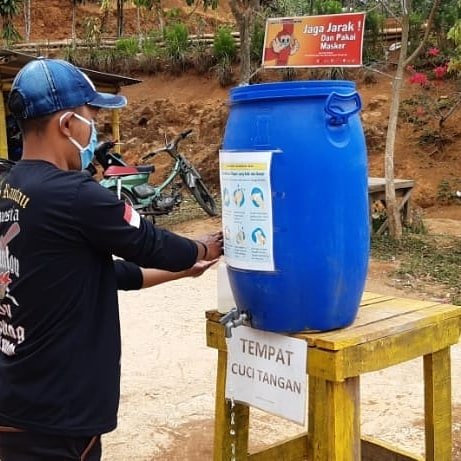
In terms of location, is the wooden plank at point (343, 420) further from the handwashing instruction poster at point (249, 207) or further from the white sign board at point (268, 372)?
the handwashing instruction poster at point (249, 207)

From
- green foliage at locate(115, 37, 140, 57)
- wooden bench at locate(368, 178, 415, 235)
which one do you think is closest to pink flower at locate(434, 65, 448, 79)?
wooden bench at locate(368, 178, 415, 235)

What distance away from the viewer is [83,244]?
1910 mm

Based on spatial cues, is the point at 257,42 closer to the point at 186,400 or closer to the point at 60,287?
the point at 186,400

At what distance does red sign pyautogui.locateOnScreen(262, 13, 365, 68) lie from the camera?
22.3 ft

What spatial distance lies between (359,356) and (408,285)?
4600 mm

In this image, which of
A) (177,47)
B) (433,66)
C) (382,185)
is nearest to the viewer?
(382,185)

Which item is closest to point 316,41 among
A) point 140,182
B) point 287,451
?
point 140,182

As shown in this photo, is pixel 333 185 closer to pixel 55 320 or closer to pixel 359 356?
pixel 359 356

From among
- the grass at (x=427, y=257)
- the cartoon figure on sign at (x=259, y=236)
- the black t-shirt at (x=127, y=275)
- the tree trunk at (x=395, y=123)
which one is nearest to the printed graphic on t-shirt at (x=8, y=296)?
the black t-shirt at (x=127, y=275)

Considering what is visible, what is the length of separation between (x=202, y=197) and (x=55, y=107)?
8178 millimetres

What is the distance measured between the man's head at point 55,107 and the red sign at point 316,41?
5.12 meters

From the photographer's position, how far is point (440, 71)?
1352cm

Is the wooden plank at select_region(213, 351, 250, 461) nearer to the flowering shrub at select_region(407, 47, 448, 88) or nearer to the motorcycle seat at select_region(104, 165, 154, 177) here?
the motorcycle seat at select_region(104, 165, 154, 177)

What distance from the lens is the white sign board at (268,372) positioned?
6.55 ft
